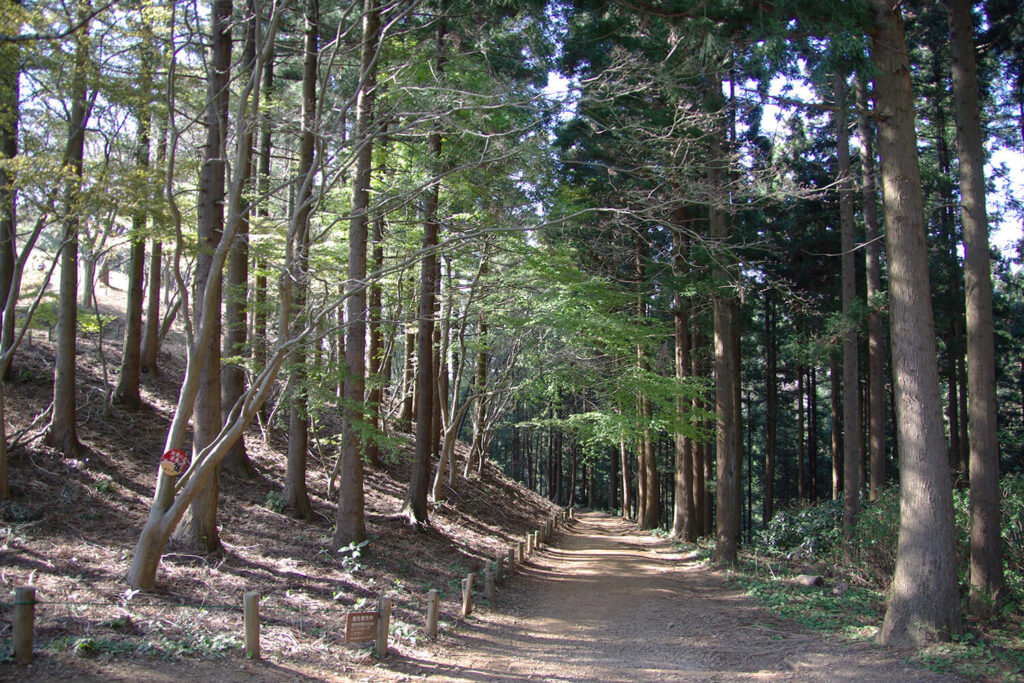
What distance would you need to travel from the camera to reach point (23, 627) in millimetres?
4902

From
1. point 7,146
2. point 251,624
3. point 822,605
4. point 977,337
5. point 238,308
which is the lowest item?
point 822,605

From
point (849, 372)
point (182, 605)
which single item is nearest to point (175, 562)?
point (182, 605)

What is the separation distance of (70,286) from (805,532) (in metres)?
15.8

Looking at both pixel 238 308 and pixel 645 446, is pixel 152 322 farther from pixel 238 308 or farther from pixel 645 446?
pixel 645 446

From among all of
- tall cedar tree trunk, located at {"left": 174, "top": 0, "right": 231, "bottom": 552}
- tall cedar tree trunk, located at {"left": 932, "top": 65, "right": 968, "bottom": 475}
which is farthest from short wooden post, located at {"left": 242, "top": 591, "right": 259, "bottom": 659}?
tall cedar tree trunk, located at {"left": 932, "top": 65, "right": 968, "bottom": 475}

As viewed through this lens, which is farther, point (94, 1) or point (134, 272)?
point (134, 272)

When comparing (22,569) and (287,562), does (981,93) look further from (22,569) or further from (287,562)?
(22,569)

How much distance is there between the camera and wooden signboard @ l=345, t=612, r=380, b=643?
6.21 m

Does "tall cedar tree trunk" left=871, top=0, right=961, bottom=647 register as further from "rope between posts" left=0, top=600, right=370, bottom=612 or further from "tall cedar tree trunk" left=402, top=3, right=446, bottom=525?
"tall cedar tree trunk" left=402, top=3, right=446, bottom=525

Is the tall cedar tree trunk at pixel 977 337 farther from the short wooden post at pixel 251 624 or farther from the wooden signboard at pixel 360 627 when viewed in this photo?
the short wooden post at pixel 251 624

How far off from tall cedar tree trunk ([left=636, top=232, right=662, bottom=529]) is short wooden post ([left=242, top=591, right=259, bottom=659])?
Answer: 35.1 feet

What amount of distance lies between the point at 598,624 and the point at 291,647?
4.77m

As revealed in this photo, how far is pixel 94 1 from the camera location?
824 cm

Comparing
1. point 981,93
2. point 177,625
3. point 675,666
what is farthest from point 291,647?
point 981,93
